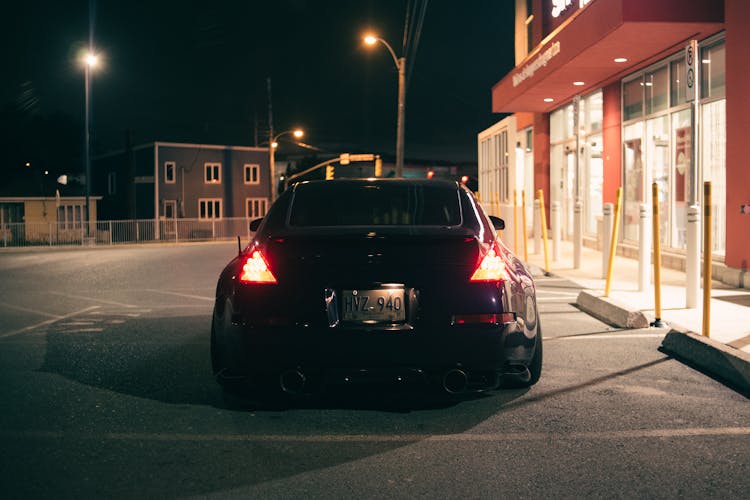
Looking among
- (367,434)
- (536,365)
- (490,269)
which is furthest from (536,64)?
(367,434)

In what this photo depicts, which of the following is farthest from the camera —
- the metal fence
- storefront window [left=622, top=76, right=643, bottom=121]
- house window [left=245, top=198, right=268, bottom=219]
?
house window [left=245, top=198, right=268, bottom=219]

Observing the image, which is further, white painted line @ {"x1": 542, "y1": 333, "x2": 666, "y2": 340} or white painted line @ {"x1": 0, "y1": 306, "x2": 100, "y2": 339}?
white painted line @ {"x1": 0, "y1": 306, "x2": 100, "y2": 339}

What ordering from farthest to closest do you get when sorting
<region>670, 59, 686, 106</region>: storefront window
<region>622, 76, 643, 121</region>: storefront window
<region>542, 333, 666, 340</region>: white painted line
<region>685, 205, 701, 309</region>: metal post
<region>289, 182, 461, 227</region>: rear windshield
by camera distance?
<region>622, 76, 643, 121</region>: storefront window → <region>670, 59, 686, 106</region>: storefront window → <region>685, 205, 701, 309</region>: metal post → <region>542, 333, 666, 340</region>: white painted line → <region>289, 182, 461, 227</region>: rear windshield

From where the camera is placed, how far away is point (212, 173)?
61.5 metres

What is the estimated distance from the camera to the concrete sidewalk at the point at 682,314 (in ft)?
21.4

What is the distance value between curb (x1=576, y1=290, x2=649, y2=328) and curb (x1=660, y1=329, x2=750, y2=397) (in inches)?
46.5

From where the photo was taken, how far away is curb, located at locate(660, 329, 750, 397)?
6.16 metres

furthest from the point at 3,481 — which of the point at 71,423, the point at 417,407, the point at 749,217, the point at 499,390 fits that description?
the point at 749,217

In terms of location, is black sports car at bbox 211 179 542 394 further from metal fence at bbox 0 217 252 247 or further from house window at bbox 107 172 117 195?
house window at bbox 107 172 117 195

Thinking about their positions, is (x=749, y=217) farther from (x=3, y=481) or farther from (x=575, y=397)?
(x=3, y=481)

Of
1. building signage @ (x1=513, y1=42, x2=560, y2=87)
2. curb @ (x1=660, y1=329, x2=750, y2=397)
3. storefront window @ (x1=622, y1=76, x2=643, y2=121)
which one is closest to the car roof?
curb @ (x1=660, y1=329, x2=750, y2=397)

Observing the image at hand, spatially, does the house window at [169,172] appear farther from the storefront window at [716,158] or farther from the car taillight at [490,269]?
the car taillight at [490,269]

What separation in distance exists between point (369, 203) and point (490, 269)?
1.34 metres

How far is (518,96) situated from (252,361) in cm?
1851
